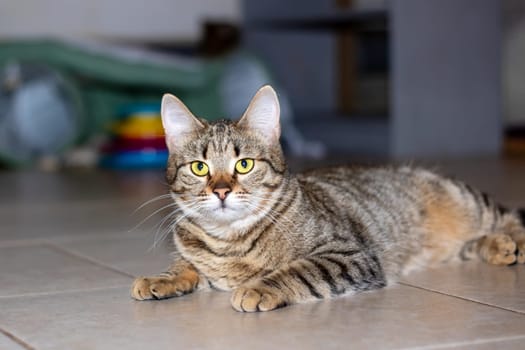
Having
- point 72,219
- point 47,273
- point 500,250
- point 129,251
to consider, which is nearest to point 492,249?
point 500,250

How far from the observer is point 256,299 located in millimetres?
1998

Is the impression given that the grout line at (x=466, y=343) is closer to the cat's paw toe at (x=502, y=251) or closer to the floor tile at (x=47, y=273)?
the cat's paw toe at (x=502, y=251)

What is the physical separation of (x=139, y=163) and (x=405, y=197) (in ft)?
11.4

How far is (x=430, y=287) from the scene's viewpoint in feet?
7.46

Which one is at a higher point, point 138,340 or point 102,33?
point 102,33

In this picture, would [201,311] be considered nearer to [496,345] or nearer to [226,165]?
[226,165]

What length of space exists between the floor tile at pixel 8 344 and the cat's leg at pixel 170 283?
400mm

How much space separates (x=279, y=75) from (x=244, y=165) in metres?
5.33

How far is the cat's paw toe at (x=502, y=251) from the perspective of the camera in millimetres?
2523

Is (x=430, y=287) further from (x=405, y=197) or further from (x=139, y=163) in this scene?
(x=139, y=163)

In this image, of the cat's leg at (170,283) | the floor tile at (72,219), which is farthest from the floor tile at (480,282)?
the floor tile at (72,219)

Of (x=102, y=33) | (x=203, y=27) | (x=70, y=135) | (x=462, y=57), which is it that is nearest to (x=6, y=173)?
(x=70, y=135)

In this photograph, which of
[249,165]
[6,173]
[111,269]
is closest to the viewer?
[249,165]

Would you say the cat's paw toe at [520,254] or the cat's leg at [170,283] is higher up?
the cat's leg at [170,283]
